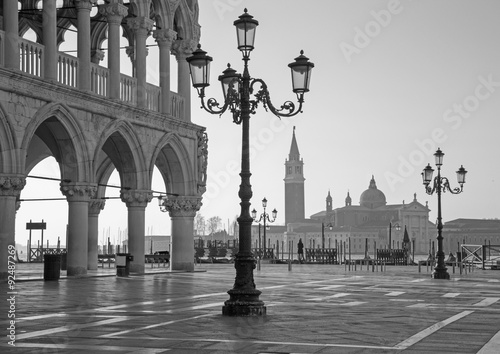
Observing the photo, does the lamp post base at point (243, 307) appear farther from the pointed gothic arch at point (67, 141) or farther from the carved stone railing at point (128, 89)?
the carved stone railing at point (128, 89)

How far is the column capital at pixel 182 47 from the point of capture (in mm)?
29047

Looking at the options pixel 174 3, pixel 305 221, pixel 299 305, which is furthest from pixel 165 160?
pixel 305 221

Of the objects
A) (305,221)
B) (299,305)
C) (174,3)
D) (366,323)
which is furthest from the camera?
(305,221)

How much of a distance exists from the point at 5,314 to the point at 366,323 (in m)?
4.92

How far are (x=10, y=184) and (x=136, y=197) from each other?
21.0ft

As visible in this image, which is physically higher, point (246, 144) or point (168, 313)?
point (246, 144)

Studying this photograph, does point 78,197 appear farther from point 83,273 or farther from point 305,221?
point 305,221

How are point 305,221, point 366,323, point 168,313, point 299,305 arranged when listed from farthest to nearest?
point 305,221, point 299,305, point 168,313, point 366,323

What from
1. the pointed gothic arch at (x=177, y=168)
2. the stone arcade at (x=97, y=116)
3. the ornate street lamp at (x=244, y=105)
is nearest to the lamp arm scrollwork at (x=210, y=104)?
the ornate street lamp at (x=244, y=105)

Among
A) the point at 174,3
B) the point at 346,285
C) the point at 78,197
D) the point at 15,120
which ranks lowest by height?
the point at 346,285

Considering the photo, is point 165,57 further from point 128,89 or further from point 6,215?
point 6,215

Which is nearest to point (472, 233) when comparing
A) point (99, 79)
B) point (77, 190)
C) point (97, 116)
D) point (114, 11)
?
point (114, 11)

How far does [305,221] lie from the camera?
636 ft

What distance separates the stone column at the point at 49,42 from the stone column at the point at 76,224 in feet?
10.1
